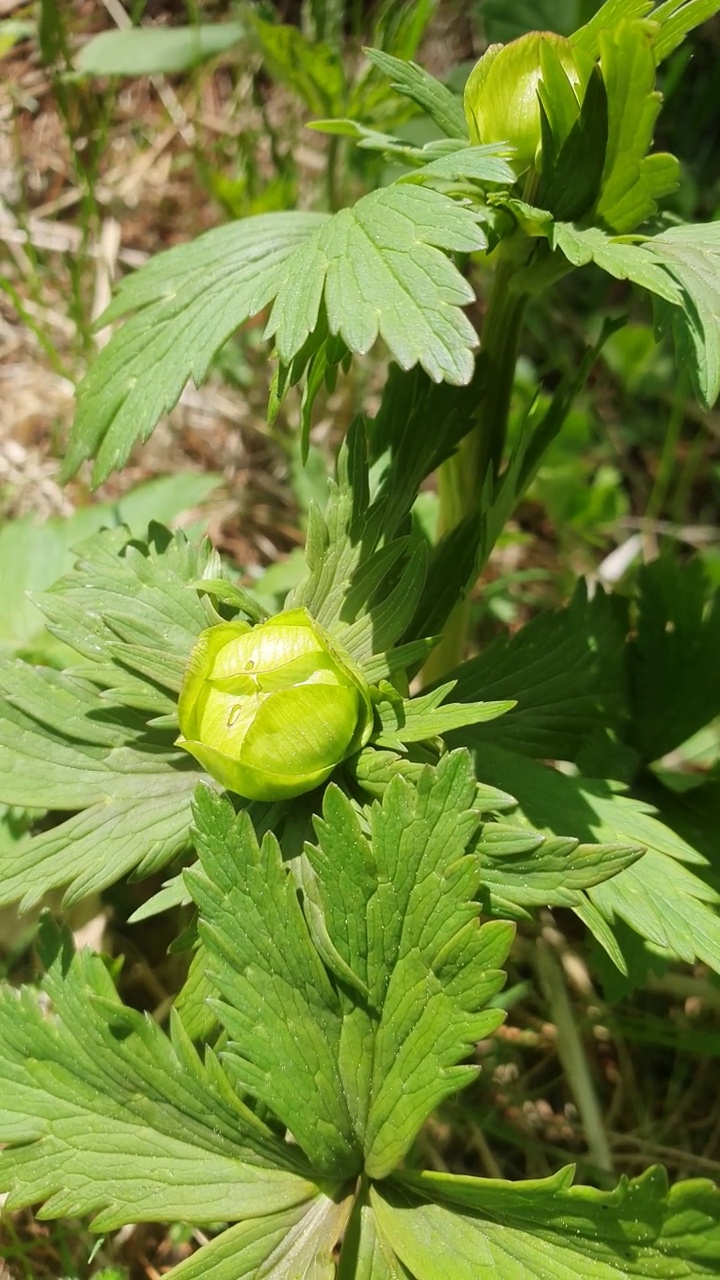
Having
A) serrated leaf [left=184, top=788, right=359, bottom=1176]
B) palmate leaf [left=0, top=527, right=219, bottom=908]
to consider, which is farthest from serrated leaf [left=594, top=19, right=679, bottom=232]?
serrated leaf [left=184, top=788, right=359, bottom=1176]

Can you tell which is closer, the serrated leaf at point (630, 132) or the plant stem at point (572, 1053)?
the serrated leaf at point (630, 132)

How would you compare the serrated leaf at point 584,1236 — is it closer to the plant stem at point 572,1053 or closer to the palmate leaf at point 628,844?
the palmate leaf at point 628,844


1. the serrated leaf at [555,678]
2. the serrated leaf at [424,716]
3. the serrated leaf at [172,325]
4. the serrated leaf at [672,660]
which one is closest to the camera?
the serrated leaf at [424,716]

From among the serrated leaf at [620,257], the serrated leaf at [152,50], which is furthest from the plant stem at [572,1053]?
the serrated leaf at [152,50]

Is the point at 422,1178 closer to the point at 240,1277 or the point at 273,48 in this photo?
the point at 240,1277

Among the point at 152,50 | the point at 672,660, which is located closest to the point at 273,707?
the point at 672,660

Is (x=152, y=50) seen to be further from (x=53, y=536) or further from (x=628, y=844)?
(x=628, y=844)

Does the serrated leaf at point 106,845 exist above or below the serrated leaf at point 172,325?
below
